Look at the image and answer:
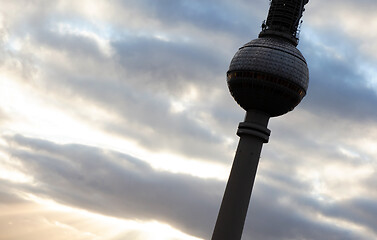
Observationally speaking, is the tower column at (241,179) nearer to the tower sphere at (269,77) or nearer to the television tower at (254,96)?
the television tower at (254,96)

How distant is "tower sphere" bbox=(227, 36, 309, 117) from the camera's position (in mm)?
107312

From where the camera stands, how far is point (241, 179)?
104875mm

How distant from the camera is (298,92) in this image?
10981cm

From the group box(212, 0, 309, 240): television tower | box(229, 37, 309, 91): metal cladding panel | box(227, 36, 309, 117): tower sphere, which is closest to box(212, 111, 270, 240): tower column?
box(212, 0, 309, 240): television tower

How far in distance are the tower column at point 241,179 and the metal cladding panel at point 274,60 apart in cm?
1021

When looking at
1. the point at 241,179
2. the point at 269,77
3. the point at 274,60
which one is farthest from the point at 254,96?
the point at 241,179

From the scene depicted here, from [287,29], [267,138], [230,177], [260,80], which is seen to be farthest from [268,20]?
[230,177]

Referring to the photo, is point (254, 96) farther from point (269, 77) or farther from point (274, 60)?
point (274, 60)

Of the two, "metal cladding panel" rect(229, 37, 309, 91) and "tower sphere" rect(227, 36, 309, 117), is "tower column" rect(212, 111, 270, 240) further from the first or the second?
"metal cladding panel" rect(229, 37, 309, 91)

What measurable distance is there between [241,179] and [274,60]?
26.8 meters

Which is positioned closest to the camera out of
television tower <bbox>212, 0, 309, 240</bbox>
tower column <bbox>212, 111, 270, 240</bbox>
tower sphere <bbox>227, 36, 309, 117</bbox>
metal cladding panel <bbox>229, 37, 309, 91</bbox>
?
tower column <bbox>212, 111, 270, 240</bbox>

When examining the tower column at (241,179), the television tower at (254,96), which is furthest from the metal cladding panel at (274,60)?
the tower column at (241,179)

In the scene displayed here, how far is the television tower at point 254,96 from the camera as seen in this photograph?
10380 cm

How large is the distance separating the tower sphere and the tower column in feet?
12.5
